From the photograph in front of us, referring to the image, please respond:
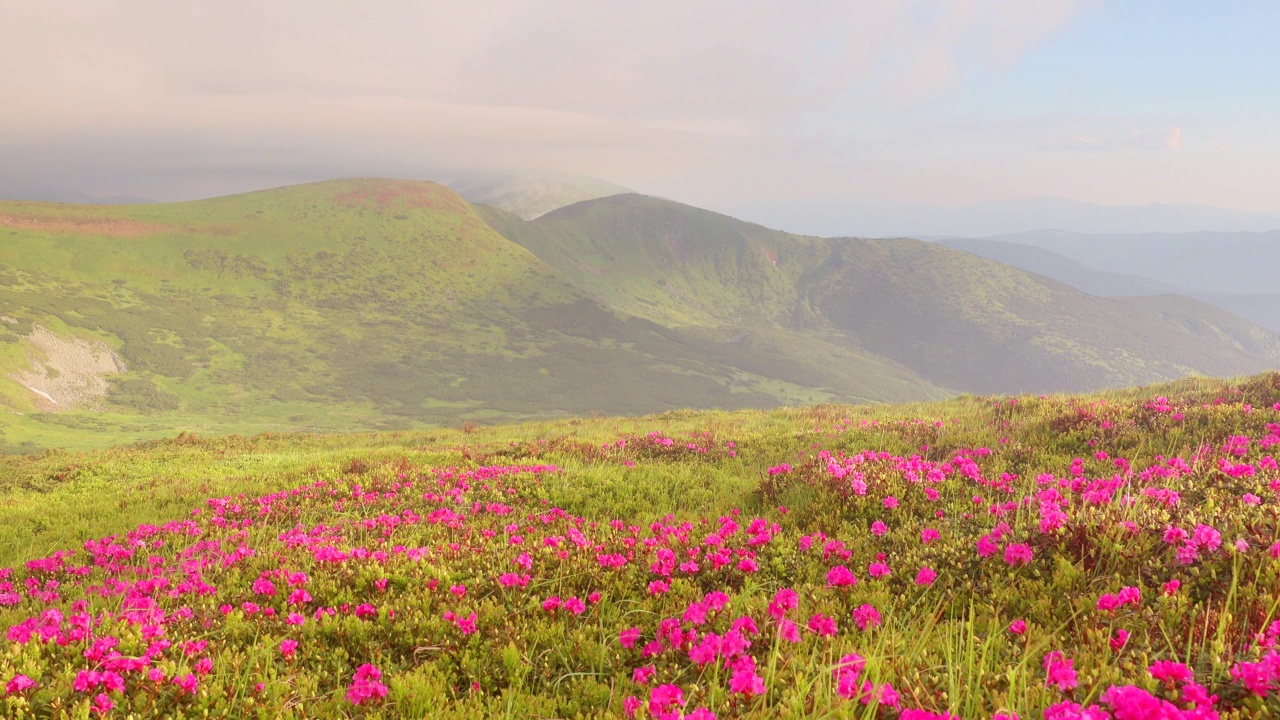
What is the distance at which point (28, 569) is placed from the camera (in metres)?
7.96

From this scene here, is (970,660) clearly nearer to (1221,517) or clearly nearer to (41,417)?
(1221,517)

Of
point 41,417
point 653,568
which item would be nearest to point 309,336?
point 41,417

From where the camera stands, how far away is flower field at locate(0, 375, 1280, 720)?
10.8 ft

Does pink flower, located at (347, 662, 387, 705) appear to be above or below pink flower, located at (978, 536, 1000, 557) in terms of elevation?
below

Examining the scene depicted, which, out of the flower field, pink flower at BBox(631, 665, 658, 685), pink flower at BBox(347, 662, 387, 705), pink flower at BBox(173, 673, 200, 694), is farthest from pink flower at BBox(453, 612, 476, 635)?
pink flower at BBox(173, 673, 200, 694)

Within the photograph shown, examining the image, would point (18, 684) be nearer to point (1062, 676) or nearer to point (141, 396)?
point (1062, 676)

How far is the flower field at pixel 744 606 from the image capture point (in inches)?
130

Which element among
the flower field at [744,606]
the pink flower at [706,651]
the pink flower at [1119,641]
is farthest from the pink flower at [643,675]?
the pink flower at [1119,641]

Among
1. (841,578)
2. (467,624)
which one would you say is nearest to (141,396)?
(467,624)

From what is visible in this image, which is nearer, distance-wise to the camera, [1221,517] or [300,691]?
[300,691]

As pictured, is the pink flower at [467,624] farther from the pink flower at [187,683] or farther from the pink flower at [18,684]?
the pink flower at [18,684]

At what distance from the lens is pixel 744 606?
4641 mm

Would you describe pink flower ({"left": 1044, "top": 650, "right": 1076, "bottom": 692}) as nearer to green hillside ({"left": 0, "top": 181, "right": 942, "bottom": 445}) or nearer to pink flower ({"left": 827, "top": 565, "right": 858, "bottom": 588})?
pink flower ({"left": 827, "top": 565, "right": 858, "bottom": 588})

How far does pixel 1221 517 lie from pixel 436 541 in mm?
7851
